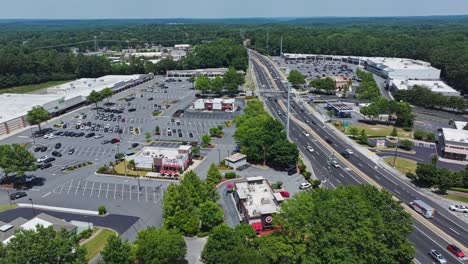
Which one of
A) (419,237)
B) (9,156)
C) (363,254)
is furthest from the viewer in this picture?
(9,156)

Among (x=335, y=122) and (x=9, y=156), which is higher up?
(x=9, y=156)

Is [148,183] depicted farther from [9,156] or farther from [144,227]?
[9,156]

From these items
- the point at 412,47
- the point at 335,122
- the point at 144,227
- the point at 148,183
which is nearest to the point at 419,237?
the point at 144,227

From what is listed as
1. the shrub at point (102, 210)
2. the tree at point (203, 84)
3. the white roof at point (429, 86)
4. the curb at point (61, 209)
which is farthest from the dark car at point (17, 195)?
the white roof at point (429, 86)

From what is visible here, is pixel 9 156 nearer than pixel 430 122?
Yes

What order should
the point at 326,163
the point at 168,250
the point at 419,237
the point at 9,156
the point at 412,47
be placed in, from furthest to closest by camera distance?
the point at 412,47 < the point at 326,163 < the point at 9,156 < the point at 419,237 < the point at 168,250

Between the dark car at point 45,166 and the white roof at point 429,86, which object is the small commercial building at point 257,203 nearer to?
the dark car at point 45,166

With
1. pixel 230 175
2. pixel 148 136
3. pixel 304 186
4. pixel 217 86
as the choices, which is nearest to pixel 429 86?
pixel 217 86
